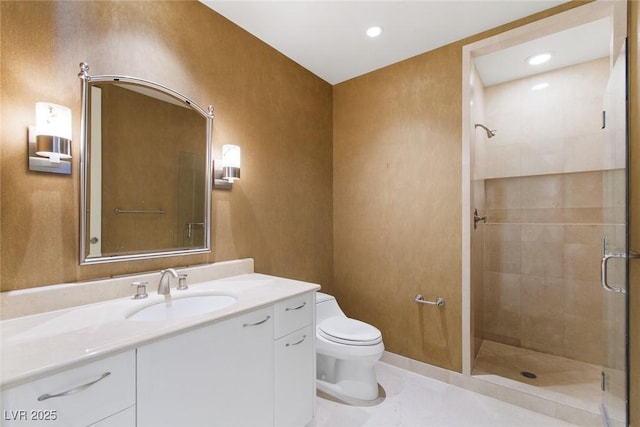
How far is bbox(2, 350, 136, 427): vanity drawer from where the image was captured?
27.5 inches

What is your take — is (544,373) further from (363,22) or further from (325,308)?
(363,22)

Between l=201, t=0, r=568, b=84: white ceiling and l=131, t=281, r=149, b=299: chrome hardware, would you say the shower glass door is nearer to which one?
l=201, t=0, r=568, b=84: white ceiling

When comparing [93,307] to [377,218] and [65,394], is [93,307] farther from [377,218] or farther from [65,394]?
[377,218]

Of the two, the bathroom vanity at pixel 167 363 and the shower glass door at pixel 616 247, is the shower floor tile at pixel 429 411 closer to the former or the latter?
the bathroom vanity at pixel 167 363

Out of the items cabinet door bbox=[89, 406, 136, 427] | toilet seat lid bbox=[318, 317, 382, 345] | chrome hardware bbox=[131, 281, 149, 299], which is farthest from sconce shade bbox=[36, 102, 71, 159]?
toilet seat lid bbox=[318, 317, 382, 345]

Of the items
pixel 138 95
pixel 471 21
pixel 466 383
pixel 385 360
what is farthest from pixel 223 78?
pixel 466 383

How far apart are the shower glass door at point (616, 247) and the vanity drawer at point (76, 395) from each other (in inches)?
80.9

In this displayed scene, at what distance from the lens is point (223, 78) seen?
1.85m

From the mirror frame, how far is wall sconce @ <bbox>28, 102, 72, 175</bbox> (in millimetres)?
98

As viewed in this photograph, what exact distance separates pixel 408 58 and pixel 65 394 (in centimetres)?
279

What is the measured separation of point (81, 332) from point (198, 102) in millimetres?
1339

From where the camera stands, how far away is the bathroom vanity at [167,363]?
2.48 ft

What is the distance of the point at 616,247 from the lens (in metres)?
1.38

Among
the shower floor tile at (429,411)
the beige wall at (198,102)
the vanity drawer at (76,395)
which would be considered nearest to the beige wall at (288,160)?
the beige wall at (198,102)
